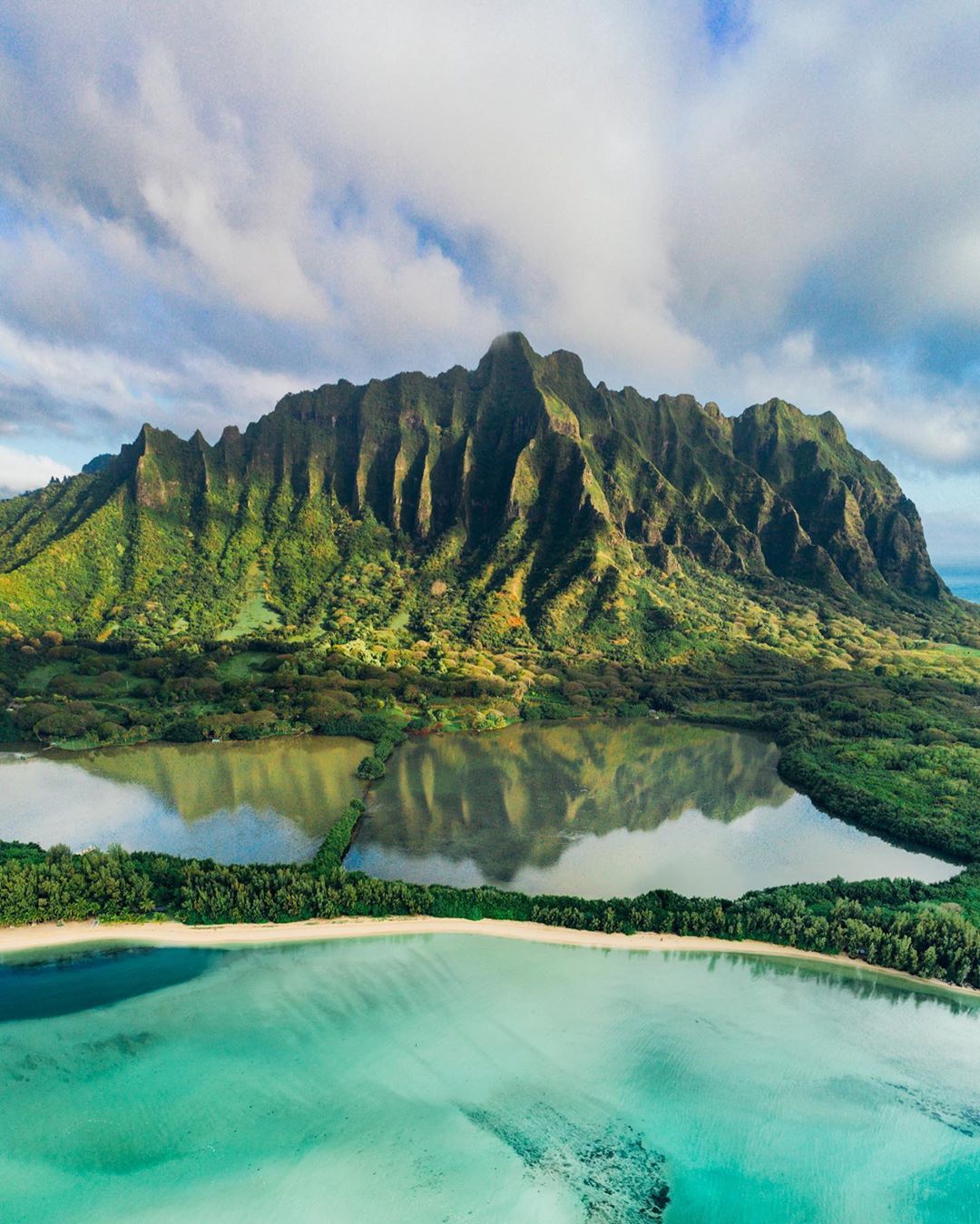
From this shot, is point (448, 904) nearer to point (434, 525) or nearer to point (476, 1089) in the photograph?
point (476, 1089)

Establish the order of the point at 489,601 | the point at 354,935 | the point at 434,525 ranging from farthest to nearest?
the point at 434,525 → the point at 489,601 → the point at 354,935

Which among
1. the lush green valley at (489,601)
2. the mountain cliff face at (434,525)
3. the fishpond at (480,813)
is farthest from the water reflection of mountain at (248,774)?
the mountain cliff face at (434,525)

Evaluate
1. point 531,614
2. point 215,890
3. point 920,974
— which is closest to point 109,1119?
point 215,890

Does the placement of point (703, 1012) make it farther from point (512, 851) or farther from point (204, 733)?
point (204, 733)

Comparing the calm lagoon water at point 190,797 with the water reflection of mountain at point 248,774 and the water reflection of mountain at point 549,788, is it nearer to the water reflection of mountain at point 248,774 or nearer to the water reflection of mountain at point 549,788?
the water reflection of mountain at point 248,774

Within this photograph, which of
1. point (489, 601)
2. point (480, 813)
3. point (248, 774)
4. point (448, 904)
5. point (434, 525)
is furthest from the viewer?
point (434, 525)

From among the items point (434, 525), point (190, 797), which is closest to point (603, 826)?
point (190, 797)
